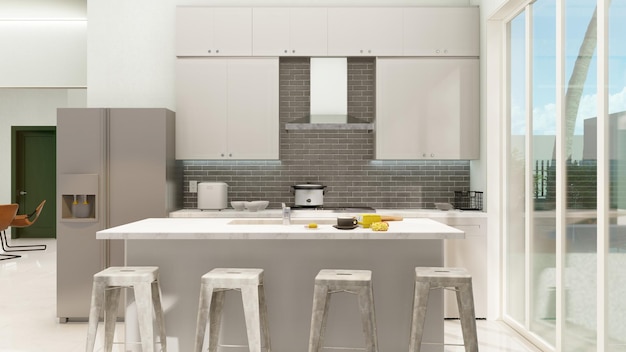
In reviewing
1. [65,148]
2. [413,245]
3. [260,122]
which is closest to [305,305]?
[413,245]

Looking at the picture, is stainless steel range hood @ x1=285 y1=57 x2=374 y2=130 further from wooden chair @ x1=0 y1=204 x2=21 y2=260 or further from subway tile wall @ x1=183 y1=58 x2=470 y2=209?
wooden chair @ x1=0 y1=204 x2=21 y2=260

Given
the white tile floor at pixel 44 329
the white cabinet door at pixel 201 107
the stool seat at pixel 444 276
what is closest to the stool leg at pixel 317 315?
the stool seat at pixel 444 276

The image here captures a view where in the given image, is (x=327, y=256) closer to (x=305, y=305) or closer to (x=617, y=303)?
(x=305, y=305)

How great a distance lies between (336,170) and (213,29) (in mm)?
1979

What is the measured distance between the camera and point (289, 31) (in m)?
5.76

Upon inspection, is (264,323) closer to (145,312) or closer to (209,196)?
(145,312)

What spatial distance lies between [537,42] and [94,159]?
158 inches

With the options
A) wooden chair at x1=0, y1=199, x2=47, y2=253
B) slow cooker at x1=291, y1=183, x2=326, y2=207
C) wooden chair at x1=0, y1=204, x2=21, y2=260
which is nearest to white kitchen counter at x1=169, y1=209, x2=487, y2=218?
slow cooker at x1=291, y1=183, x2=326, y2=207

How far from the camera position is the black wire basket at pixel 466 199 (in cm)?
571

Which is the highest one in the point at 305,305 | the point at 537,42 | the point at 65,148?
the point at 537,42

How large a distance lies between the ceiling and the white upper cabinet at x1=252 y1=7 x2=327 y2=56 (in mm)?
2289

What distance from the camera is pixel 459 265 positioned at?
5.26 metres

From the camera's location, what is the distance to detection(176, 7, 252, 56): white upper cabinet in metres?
5.75

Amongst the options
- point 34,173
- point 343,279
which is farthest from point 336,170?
point 34,173
